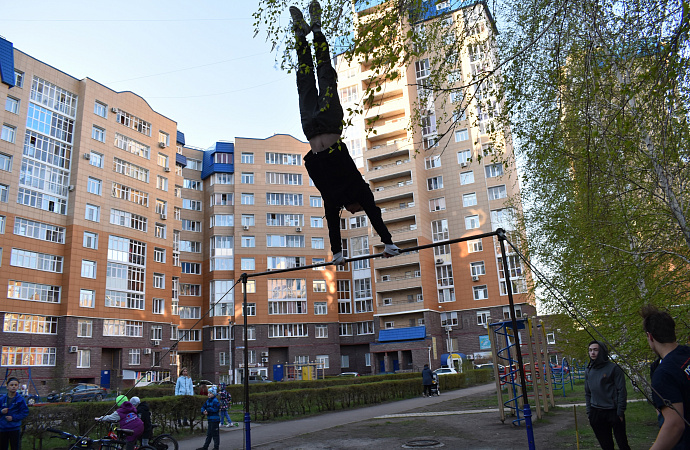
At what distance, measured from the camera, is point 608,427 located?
6.11 meters

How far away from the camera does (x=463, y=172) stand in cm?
4947

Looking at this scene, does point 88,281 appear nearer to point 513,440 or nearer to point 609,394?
point 513,440

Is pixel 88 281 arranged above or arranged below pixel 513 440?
above

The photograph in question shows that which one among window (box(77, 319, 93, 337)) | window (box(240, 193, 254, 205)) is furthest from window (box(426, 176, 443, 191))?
window (box(77, 319, 93, 337))

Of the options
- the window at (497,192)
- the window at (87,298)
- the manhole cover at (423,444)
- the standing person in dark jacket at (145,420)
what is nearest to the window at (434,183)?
the window at (497,192)

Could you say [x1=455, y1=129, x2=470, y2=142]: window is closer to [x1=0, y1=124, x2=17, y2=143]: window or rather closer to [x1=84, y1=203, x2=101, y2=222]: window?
[x1=84, y1=203, x2=101, y2=222]: window

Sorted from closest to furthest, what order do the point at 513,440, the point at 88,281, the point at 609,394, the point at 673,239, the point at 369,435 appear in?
the point at 609,394, the point at 673,239, the point at 513,440, the point at 369,435, the point at 88,281

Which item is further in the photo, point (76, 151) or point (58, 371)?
point (76, 151)

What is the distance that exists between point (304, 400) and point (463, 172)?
36.0 meters

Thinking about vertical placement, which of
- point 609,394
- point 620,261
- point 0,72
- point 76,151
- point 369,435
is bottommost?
point 369,435

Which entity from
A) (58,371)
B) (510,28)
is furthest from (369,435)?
(58,371)

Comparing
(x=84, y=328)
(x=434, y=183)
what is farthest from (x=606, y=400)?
(x=434, y=183)

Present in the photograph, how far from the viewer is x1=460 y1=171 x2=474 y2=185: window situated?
161ft

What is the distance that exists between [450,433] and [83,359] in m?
33.4
